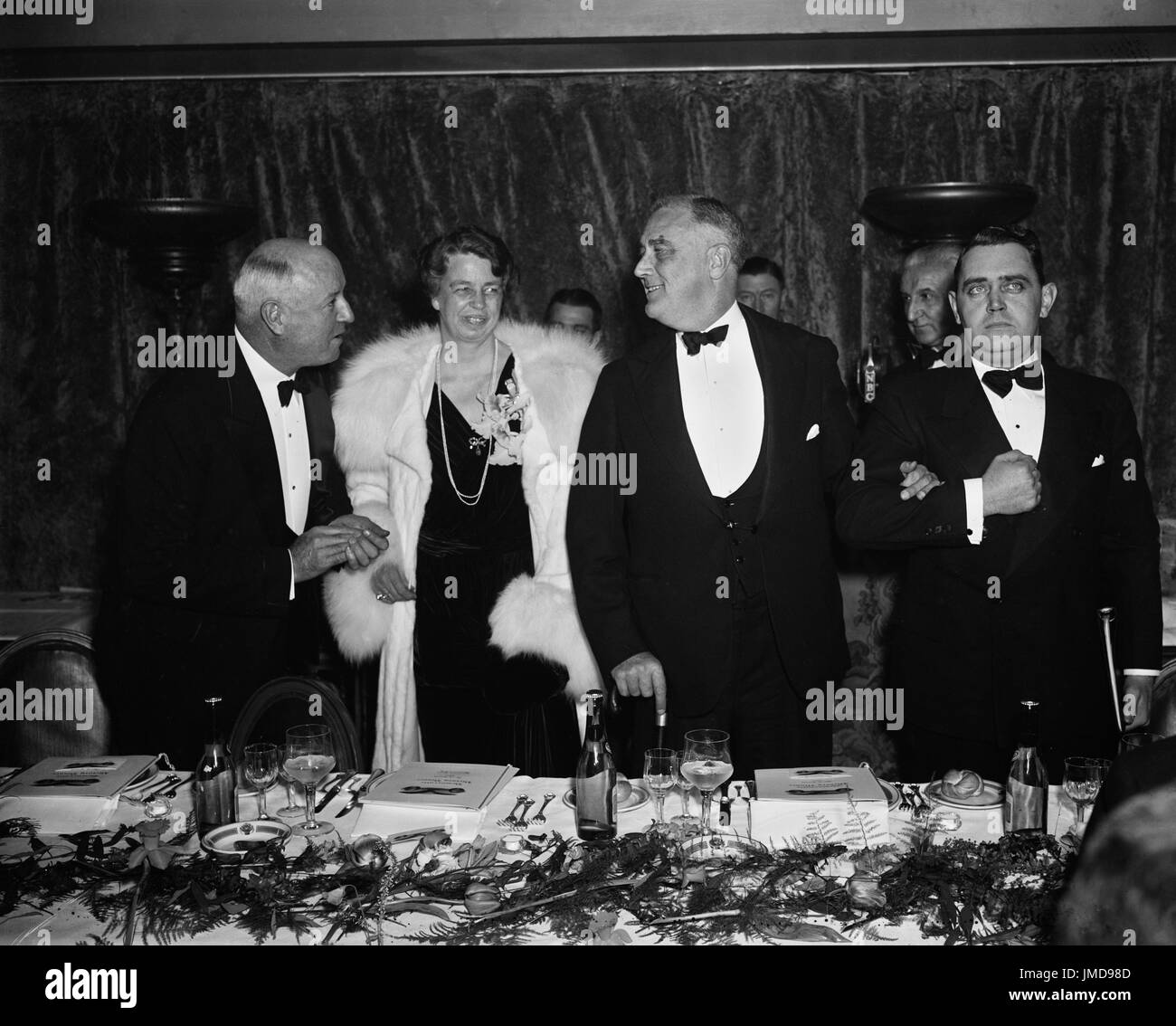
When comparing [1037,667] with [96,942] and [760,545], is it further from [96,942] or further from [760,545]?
[96,942]

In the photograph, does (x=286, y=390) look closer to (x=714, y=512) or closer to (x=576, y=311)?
(x=714, y=512)

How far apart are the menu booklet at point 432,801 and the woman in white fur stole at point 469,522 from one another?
1094 mm

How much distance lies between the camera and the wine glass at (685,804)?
191 cm

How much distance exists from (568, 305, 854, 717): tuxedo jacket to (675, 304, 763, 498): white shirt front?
0.12ft

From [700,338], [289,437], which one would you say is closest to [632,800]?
[700,338]

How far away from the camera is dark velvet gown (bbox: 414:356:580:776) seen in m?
3.32

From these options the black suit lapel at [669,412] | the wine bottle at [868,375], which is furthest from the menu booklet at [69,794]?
the wine bottle at [868,375]

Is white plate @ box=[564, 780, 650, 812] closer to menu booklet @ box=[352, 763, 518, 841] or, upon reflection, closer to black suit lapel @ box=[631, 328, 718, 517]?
menu booklet @ box=[352, 763, 518, 841]

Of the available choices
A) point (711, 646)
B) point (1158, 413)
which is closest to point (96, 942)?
point (711, 646)

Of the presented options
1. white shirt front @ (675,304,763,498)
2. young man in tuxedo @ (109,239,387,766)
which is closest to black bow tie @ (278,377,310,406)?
young man in tuxedo @ (109,239,387,766)

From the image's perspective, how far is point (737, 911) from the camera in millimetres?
1648

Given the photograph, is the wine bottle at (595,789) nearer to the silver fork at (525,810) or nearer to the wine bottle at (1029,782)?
the silver fork at (525,810)
